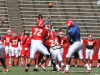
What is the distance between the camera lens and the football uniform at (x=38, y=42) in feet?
51.7

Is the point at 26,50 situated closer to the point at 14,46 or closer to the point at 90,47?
the point at 14,46

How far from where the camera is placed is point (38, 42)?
15828 mm

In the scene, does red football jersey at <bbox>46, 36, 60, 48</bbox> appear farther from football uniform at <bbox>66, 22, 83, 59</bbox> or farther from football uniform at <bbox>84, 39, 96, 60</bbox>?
football uniform at <bbox>84, 39, 96, 60</bbox>

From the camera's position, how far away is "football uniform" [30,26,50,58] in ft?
51.7

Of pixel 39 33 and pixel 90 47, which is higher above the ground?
pixel 39 33

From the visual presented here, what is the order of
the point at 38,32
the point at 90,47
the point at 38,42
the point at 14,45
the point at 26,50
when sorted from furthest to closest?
the point at 14,45 < the point at 26,50 < the point at 90,47 < the point at 38,32 < the point at 38,42

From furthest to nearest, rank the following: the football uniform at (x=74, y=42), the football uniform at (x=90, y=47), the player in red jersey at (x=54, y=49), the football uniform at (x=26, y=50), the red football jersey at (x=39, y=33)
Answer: the football uniform at (x=90, y=47) → the football uniform at (x=26, y=50) → the player in red jersey at (x=54, y=49) → the red football jersey at (x=39, y=33) → the football uniform at (x=74, y=42)

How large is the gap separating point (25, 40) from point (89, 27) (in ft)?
31.5

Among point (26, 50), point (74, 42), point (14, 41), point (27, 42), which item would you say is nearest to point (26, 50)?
point (26, 50)

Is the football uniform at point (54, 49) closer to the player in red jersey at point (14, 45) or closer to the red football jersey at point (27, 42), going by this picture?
the red football jersey at point (27, 42)

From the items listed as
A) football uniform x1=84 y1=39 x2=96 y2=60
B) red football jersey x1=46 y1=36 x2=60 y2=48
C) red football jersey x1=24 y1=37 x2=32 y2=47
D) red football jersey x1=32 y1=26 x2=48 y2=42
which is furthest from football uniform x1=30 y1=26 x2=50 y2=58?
football uniform x1=84 y1=39 x2=96 y2=60

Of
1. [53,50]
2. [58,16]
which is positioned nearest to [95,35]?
[58,16]

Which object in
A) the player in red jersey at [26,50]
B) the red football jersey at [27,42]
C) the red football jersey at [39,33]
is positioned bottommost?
the player in red jersey at [26,50]

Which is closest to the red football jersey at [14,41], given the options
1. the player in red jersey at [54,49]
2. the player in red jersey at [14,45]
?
the player in red jersey at [14,45]
